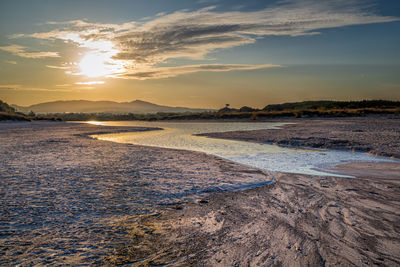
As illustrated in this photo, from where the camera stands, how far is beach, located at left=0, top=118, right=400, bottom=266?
3.64m

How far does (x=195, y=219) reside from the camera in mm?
4949

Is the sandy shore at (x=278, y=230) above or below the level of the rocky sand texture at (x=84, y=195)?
below

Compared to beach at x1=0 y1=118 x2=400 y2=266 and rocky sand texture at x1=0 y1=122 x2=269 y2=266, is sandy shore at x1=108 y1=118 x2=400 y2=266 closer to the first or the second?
beach at x1=0 y1=118 x2=400 y2=266

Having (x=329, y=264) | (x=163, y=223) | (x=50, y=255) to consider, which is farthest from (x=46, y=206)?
(x=329, y=264)

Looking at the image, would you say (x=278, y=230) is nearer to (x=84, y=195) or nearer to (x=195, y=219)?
(x=195, y=219)

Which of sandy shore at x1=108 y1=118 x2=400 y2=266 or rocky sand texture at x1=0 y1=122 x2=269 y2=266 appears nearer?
sandy shore at x1=108 y1=118 x2=400 y2=266

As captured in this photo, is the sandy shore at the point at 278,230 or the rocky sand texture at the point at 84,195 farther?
the rocky sand texture at the point at 84,195

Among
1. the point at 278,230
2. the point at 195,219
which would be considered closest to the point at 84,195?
the point at 195,219

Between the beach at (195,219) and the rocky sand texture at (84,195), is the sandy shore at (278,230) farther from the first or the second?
the rocky sand texture at (84,195)

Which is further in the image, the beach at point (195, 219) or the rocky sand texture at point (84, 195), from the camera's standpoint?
the rocky sand texture at point (84, 195)

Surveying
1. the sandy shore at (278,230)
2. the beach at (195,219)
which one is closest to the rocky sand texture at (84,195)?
the beach at (195,219)

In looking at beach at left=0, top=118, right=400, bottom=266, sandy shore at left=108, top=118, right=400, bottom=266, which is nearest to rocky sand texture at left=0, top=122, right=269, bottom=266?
beach at left=0, top=118, right=400, bottom=266

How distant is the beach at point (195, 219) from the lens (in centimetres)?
364

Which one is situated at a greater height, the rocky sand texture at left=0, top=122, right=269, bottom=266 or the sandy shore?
the rocky sand texture at left=0, top=122, right=269, bottom=266
